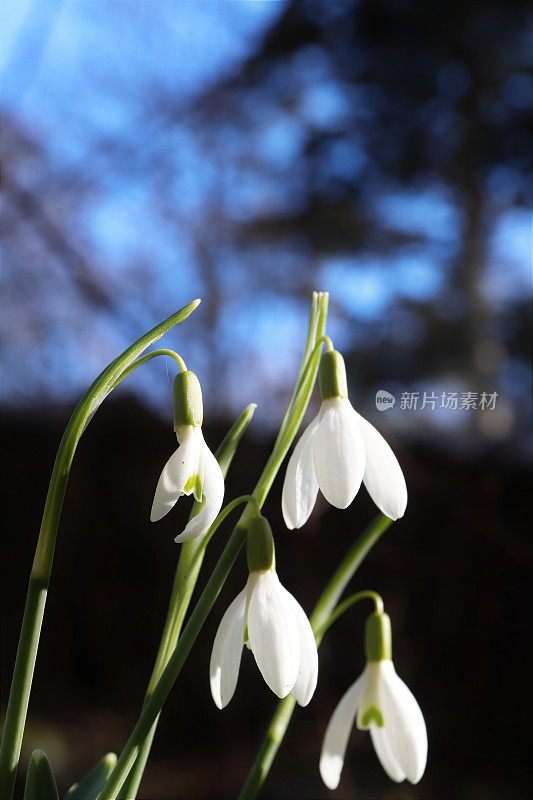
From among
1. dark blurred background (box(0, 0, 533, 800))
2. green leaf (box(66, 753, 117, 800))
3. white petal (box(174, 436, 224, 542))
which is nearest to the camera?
white petal (box(174, 436, 224, 542))

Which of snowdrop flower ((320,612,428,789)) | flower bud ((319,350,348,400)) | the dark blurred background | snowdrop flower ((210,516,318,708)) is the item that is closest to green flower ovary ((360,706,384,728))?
snowdrop flower ((320,612,428,789))

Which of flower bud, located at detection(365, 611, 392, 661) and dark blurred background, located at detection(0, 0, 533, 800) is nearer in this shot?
flower bud, located at detection(365, 611, 392, 661)

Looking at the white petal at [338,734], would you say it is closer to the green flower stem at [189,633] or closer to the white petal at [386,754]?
the white petal at [386,754]

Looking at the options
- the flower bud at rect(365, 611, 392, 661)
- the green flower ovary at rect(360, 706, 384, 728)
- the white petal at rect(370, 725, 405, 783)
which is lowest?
the white petal at rect(370, 725, 405, 783)

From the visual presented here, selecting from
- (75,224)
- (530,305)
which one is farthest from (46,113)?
(530,305)

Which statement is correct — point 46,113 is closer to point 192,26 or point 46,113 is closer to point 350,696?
point 192,26

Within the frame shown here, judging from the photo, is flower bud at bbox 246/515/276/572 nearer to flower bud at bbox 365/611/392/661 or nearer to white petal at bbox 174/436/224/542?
white petal at bbox 174/436/224/542
